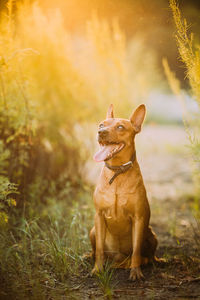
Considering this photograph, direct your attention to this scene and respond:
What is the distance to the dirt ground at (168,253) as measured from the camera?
2404 millimetres

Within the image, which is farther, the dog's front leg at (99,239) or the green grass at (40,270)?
the dog's front leg at (99,239)

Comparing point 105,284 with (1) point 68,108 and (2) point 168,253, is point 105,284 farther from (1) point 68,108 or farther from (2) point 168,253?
(1) point 68,108

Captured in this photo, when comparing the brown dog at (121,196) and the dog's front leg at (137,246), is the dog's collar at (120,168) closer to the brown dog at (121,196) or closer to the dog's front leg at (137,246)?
the brown dog at (121,196)

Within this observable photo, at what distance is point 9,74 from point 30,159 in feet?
3.39

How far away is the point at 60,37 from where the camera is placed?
4.80 metres

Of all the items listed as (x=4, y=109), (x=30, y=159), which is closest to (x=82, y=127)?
(x=30, y=159)

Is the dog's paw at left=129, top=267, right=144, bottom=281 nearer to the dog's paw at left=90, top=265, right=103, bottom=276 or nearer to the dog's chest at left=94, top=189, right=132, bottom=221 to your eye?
the dog's paw at left=90, top=265, right=103, bottom=276

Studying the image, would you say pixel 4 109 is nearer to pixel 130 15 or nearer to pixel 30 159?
pixel 30 159

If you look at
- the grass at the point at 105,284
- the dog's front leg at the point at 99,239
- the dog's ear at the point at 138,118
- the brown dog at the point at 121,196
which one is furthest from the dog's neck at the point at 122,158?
the grass at the point at 105,284

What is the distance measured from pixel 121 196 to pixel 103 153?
0.39 meters

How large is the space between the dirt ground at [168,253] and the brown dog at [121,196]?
0.13 meters

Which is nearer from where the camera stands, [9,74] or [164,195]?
[9,74]

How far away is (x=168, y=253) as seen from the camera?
327 centimetres

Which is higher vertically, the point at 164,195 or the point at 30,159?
the point at 30,159
